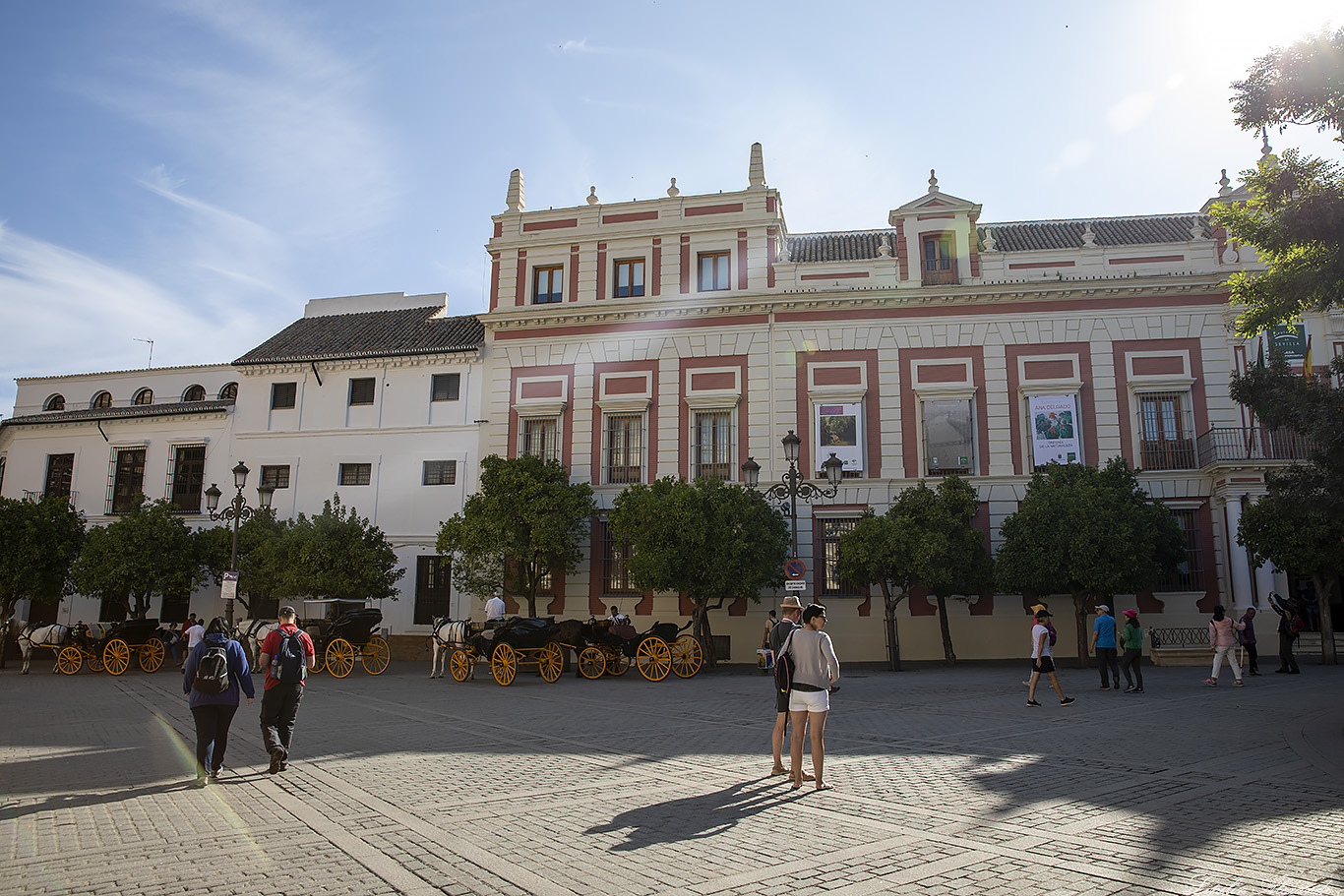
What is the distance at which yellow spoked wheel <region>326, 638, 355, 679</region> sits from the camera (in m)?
19.5

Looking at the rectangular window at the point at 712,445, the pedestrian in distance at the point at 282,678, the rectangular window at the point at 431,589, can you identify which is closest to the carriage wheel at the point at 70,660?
the rectangular window at the point at 431,589

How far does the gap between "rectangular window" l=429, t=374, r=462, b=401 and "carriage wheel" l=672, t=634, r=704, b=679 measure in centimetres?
1253

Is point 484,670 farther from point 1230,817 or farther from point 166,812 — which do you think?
point 1230,817

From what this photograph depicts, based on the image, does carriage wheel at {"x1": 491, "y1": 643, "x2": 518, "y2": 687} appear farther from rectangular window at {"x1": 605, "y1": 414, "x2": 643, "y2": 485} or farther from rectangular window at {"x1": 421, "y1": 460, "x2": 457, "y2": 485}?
rectangular window at {"x1": 421, "y1": 460, "x2": 457, "y2": 485}

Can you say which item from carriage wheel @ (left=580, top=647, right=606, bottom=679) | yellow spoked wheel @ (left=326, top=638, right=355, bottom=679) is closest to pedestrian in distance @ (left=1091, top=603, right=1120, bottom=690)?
carriage wheel @ (left=580, top=647, right=606, bottom=679)

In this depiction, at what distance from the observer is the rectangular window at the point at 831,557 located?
989 inches

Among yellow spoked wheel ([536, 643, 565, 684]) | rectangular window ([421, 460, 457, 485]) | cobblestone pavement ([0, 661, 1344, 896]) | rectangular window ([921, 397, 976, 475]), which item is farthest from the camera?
rectangular window ([421, 460, 457, 485])

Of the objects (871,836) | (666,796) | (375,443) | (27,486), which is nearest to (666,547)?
(375,443)

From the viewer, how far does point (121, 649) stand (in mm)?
21031

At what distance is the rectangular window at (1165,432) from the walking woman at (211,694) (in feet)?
78.1

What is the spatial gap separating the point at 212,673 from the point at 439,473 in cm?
2023

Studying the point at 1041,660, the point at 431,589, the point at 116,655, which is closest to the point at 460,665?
the point at 116,655

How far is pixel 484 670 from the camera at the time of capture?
70.0 feet

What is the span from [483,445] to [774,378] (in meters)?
9.16
